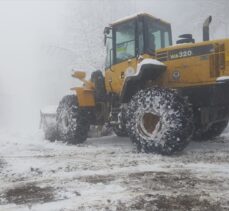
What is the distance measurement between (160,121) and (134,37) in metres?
2.16

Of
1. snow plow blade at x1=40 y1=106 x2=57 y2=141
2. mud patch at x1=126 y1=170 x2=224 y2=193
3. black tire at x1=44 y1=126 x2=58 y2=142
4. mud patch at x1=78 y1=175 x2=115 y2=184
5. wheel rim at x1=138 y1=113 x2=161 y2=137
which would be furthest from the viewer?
snow plow blade at x1=40 y1=106 x2=57 y2=141

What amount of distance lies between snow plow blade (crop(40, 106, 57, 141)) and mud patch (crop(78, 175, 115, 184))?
17.3 feet

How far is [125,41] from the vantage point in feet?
28.9

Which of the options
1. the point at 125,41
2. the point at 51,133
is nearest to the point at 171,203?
the point at 125,41

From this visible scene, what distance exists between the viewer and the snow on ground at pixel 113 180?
4.17 metres

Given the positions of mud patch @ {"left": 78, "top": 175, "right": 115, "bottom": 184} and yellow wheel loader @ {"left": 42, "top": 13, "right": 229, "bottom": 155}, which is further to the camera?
yellow wheel loader @ {"left": 42, "top": 13, "right": 229, "bottom": 155}

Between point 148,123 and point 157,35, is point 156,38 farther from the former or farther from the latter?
point 148,123

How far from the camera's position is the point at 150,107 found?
24.4 feet

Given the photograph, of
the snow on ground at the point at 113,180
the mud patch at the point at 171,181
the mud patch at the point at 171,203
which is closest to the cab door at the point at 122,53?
Answer: the snow on ground at the point at 113,180

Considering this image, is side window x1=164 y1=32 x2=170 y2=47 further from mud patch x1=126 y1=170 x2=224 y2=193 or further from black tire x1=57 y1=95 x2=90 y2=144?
mud patch x1=126 y1=170 x2=224 y2=193

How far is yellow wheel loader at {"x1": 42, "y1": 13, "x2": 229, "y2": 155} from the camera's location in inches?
283

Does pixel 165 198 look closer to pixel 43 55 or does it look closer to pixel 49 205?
pixel 49 205

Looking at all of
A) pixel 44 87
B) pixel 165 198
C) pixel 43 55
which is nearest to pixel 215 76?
pixel 165 198

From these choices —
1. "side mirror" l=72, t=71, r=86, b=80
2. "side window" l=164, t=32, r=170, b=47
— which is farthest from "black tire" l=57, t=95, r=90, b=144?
"side window" l=164, t=32, r=170, b=47
